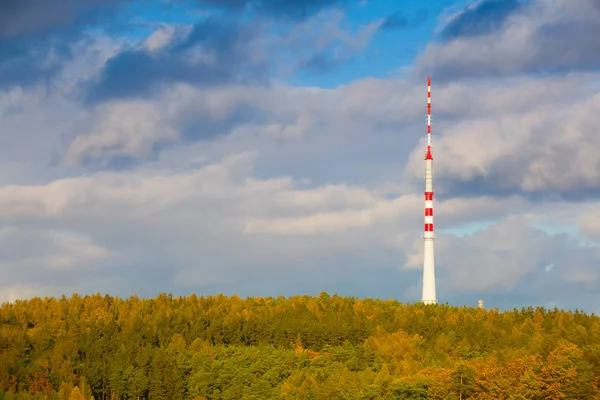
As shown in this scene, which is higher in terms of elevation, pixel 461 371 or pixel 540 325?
pixel 540 325

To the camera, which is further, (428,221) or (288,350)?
(428,221)

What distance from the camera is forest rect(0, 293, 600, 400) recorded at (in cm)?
8931

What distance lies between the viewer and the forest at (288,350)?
89.3 meters

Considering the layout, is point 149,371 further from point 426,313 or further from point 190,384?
point 426,313

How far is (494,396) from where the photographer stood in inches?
3440

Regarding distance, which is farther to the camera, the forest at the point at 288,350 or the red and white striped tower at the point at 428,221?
the red and white striped tower at the point at 428,221

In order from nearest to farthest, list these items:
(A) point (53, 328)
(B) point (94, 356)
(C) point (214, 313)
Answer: (B) point (94, 356) < (A) point (53, 328) < (C) point (214, 313)

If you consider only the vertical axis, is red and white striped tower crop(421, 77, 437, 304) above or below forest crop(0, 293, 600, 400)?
above

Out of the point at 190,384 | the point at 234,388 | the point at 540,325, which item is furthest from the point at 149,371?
the point at 540,325

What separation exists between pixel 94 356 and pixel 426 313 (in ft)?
155

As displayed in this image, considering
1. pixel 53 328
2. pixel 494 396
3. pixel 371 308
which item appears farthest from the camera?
pixel 371 308

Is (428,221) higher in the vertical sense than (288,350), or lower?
higher

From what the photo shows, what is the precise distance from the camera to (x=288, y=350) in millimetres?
112688

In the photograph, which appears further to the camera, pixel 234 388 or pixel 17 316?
pixel 17 316
